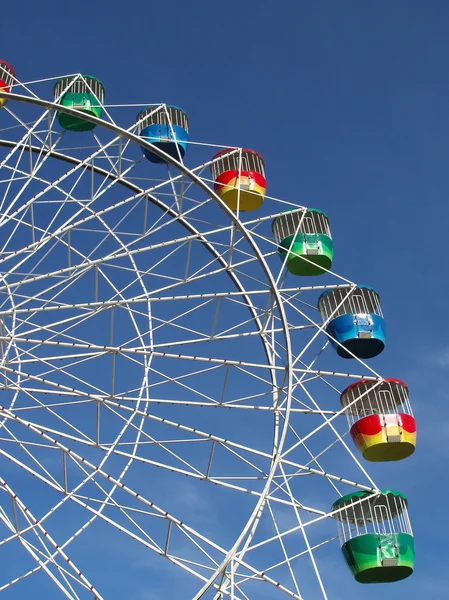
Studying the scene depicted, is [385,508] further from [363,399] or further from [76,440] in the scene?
[76,440]

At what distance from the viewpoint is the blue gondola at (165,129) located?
52.9ft

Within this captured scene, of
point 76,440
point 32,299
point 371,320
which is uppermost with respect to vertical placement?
point 371,320

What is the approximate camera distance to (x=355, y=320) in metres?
16.9

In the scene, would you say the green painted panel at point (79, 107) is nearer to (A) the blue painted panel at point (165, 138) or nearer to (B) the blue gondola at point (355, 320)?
(A) the blue painted panel at point (165, 138)

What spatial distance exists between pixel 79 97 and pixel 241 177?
3.10 meters

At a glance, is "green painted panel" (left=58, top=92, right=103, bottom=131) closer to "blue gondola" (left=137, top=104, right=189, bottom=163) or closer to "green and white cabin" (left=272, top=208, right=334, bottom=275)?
"blue gondola" (left=137, top=104, right=189, bottom=163)

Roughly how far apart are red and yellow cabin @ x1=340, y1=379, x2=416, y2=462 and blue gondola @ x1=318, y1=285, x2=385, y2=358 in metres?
0.95

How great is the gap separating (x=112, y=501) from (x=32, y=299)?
3180 mm

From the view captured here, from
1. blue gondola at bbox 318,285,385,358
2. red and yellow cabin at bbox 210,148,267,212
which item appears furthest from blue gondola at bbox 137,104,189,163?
blue gondola at bbox 318,285,385,358

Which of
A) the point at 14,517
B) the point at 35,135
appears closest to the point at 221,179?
the point at 35,135

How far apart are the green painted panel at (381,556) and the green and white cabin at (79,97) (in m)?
8.16

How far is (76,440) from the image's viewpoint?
1333cm

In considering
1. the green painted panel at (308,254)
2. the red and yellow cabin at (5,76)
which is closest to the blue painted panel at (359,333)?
the green painted panel at (308,254)

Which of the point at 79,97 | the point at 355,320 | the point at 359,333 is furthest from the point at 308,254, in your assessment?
the point at 79,97
